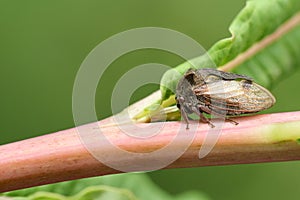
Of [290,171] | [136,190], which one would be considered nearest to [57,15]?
[290,171]

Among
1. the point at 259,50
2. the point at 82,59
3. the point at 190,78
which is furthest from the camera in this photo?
the point at 82,59

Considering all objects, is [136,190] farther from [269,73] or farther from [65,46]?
[65,46]

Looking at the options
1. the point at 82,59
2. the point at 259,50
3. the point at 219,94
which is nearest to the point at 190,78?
the point at 219,94

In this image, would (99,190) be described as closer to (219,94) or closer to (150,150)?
(150,150)

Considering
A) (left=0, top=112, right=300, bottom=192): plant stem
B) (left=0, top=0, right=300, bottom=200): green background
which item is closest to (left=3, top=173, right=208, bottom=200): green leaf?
(left=0, top=112, right=300, bottom=192): plant stem

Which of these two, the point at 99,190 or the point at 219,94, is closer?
the point at 99,190

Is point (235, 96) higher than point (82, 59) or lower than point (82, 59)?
higher
